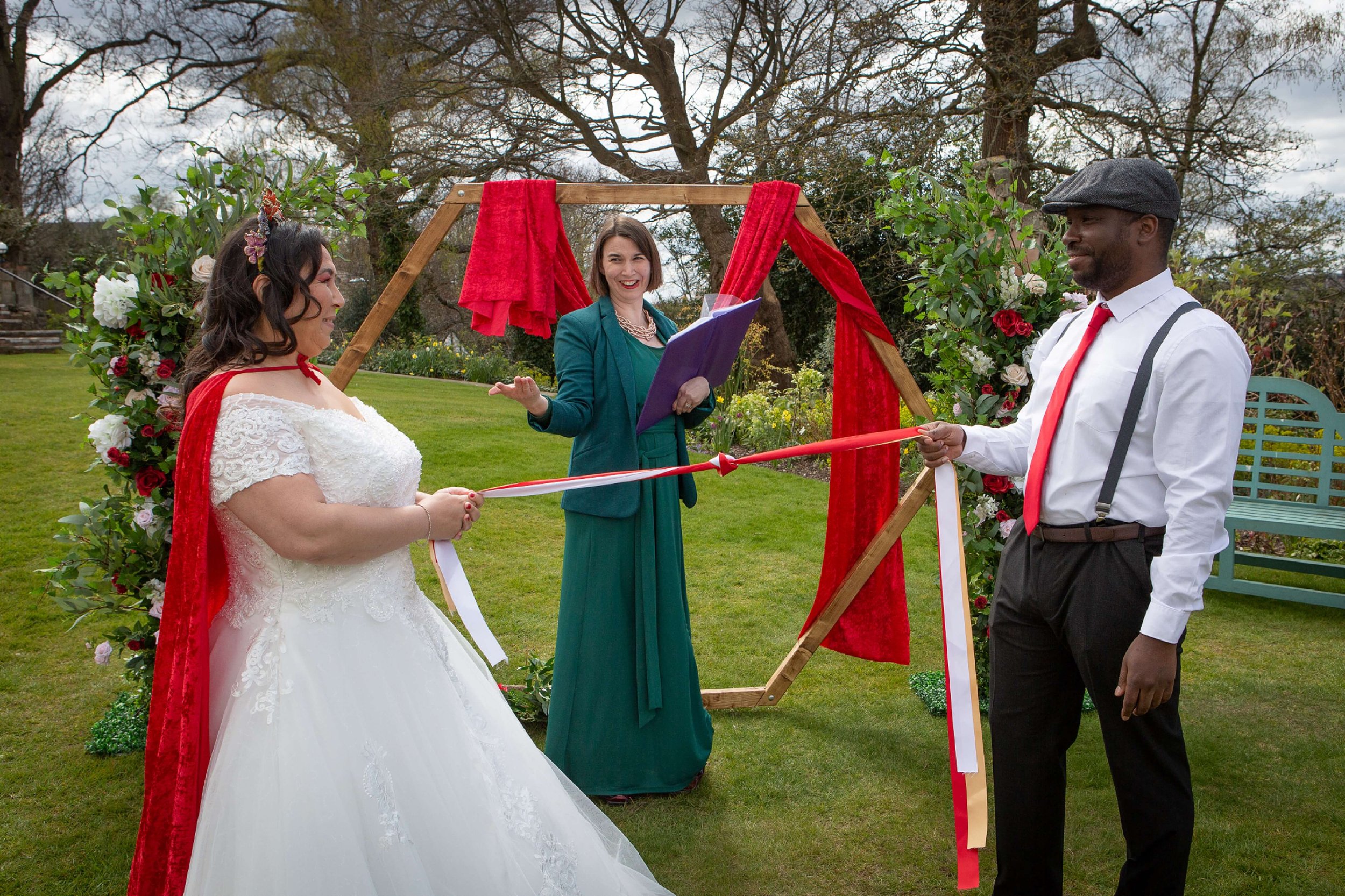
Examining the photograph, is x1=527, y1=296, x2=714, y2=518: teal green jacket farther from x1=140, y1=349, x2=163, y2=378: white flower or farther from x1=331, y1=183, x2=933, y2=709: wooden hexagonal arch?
x1=140, y1=349, x2=163, y2=378: white flower

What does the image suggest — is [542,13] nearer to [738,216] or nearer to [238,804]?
[738,216]

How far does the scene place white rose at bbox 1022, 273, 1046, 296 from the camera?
12.8 ft

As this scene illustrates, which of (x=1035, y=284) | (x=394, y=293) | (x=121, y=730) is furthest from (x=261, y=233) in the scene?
(x=1035, y=284)

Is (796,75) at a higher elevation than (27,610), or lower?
higher

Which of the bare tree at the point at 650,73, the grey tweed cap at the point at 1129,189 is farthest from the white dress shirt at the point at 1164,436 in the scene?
the bare tree at the point at 650,73

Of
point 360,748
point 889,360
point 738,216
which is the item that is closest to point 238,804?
point 360,748

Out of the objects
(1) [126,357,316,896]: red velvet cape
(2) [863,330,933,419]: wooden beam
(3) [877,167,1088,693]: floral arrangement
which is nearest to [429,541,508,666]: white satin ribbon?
(1) [126,357,316,896]: red velvet cape

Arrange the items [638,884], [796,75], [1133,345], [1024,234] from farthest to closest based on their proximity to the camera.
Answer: [796,75], [1024,234], [638,884], [1133,345]

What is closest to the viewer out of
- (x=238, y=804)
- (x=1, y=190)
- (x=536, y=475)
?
(x=238, y=804)

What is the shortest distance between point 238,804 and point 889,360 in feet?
9.96

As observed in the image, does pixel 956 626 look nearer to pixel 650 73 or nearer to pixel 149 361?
pixel 149 361

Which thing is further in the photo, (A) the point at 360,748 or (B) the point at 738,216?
(B) the point at 738,216

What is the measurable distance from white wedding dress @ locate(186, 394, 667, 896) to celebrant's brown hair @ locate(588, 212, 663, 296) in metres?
1.47

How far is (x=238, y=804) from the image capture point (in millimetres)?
1812
